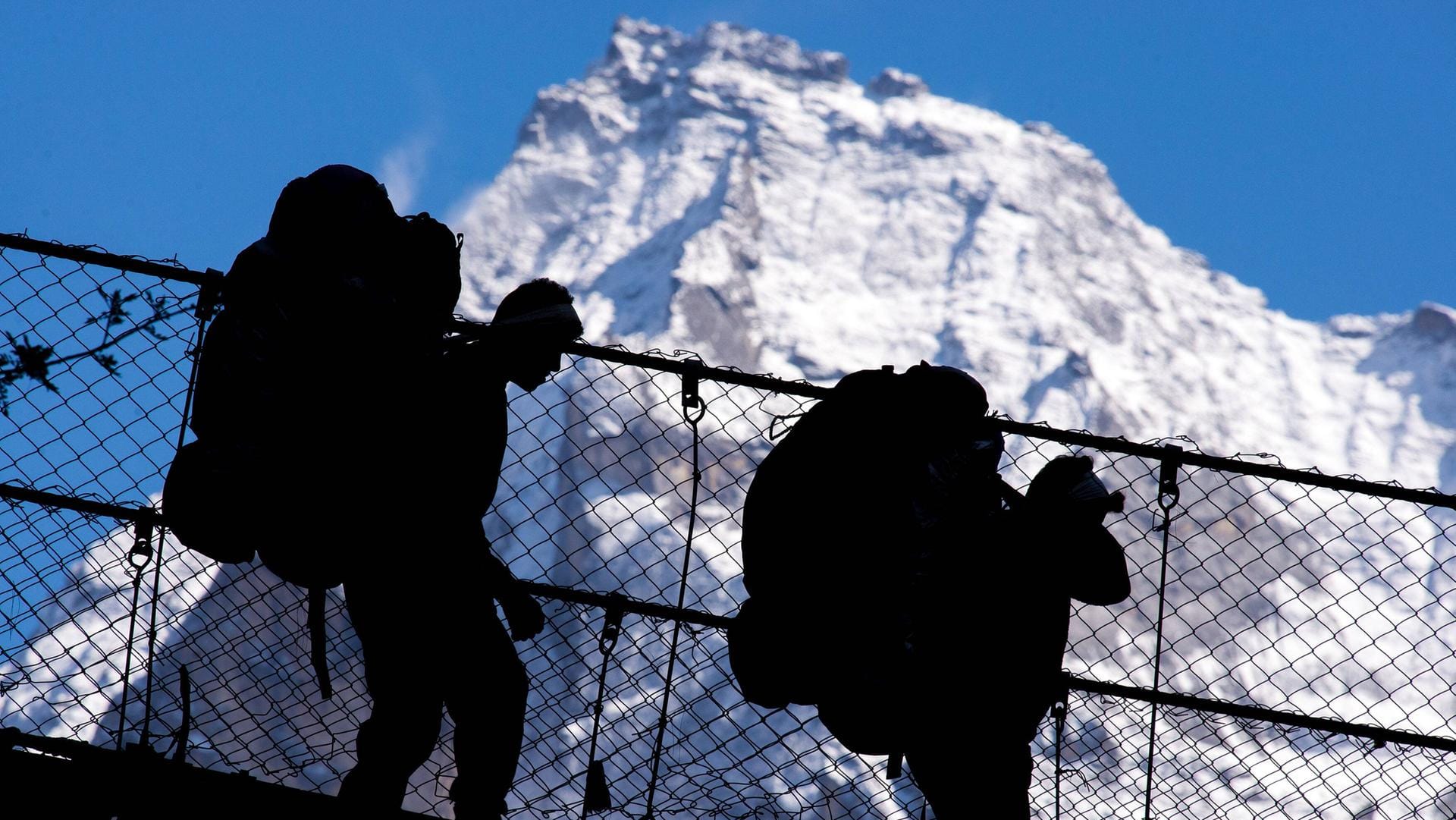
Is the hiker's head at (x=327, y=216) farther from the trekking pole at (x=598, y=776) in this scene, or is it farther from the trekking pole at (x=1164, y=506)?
the trekking pole at (x=1164, y=506)

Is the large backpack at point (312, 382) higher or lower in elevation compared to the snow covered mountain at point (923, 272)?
lower

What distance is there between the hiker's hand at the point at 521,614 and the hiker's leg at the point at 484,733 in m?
0.07

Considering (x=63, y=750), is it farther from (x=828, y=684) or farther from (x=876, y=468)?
(x=876, y=468)

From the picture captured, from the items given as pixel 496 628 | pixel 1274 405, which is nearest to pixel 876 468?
pixel 496 628

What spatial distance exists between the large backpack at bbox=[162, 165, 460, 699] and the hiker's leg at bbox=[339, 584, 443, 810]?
0.12 m

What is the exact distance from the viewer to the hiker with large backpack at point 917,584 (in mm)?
2793

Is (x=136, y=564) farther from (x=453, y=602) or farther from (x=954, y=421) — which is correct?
(x=954, y=421)

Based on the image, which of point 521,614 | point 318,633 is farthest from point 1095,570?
point 318,633

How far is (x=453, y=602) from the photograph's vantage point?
297 centimetres

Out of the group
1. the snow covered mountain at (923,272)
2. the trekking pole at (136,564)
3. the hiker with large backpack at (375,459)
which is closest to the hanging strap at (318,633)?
the hiker with large backpack at (375,459)

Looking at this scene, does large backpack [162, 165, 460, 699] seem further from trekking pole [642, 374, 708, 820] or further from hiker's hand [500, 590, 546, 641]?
trekking pole [642, 374, 708, 820]

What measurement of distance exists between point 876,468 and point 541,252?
564 ft

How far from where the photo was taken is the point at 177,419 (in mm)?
3715

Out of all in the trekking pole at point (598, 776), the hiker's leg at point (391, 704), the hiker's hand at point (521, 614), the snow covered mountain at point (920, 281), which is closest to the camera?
the hiker's leg at point (391, 704)
